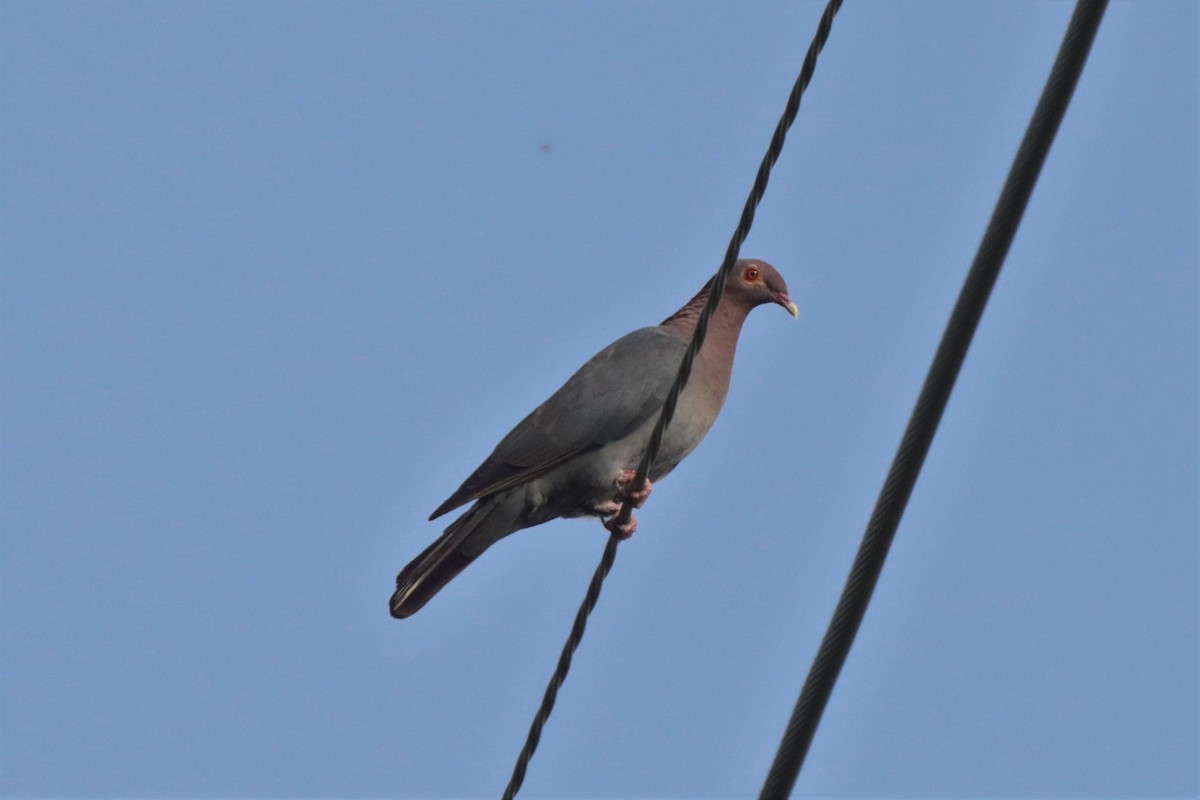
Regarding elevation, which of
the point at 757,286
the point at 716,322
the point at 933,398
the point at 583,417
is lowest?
the point at 933,398

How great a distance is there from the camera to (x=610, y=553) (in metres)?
3.62

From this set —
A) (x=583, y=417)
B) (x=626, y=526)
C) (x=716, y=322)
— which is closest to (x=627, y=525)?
(x=626, y=526)

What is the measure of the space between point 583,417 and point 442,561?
711 millimetres

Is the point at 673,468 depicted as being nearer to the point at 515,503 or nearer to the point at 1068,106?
the point at 515,503

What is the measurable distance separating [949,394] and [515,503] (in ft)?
11.2

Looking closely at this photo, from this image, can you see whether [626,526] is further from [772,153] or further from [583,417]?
[772,153]

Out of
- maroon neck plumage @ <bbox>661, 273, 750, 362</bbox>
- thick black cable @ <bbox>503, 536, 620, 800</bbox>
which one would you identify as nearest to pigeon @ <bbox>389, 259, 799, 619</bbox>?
maroon neck plumage @ <bbox>661, 273, 750, 362</bbox>

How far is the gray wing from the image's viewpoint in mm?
5684

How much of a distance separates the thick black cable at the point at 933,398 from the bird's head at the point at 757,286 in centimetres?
424

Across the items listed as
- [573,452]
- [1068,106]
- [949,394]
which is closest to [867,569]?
[949,394]

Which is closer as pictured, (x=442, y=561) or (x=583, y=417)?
(x=442, y=561)

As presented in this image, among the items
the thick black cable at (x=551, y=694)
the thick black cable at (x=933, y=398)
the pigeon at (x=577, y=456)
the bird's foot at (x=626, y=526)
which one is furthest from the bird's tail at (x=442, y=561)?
the thick black cable at (x=933, y=398)

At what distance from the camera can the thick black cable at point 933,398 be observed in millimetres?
2381

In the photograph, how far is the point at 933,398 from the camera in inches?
96.0
